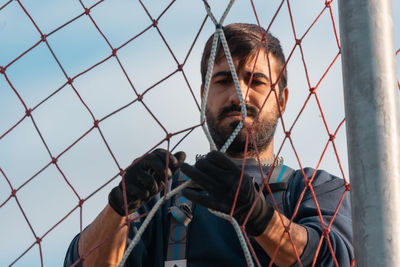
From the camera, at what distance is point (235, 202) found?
1928mm

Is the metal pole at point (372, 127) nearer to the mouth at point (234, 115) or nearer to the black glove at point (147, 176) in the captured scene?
the black glove at point (147, 176)

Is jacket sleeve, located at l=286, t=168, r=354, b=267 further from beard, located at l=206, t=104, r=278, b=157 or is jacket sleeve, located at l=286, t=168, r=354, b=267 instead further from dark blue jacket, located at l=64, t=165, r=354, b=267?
beard, located at l=206, t=104, r=278, b=157

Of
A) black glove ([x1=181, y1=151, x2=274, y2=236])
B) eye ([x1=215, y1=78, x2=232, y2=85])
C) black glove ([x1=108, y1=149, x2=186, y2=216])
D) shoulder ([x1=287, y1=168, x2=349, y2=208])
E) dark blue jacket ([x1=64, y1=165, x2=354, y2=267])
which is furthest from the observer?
eye ([x1=215, y1=78, x2=232, y2=85])

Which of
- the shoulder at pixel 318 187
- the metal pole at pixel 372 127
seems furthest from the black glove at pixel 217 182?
the metal pole at pixel 372 127

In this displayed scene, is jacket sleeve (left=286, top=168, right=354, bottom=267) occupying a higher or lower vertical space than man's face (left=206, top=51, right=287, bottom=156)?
lower

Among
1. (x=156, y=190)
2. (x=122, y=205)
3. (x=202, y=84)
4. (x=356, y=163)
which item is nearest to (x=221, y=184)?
(x=156, y=190)

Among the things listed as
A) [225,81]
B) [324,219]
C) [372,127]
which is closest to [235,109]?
[225,81]

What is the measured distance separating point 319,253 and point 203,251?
14.3 inches

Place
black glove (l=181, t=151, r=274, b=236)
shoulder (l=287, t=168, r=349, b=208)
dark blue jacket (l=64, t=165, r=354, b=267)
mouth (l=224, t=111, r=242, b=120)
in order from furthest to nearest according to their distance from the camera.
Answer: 1. mouth (l=224, t=111, r=242, b=120)
2. shoulder (l=287, t=168, r=349, b=208)
3. dark blue jacket (l=64, t=165, r=354, b=267)
4. black glove (l=181, t=151, r=274, b=236)

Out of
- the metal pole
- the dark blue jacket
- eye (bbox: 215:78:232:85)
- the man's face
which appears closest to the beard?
the man's face

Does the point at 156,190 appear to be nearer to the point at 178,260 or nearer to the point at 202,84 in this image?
the point at 178,260

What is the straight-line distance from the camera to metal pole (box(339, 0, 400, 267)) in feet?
4.52

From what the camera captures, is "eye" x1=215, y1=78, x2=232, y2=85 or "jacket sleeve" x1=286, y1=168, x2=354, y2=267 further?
"eye" x1=215, y1=78, x2=232, y2=85

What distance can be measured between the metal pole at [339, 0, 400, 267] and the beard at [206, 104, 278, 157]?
107 cm
